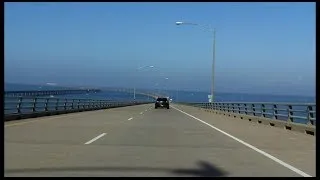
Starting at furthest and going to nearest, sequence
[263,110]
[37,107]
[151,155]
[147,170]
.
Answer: [37,107], [263,110], [151,155], [147,170]

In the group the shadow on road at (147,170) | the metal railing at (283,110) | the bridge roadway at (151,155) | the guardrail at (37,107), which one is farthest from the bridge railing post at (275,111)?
the shadow on road at (147,170)

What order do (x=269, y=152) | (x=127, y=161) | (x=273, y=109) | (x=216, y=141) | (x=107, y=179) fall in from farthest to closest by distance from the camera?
(x=273, y=109), (x=216, y=141), (x=269, y=152), (x=127, y=161), (x=107, y=179)

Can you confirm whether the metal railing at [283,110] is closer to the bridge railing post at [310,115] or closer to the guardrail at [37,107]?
the bridge railing post at [310,115]

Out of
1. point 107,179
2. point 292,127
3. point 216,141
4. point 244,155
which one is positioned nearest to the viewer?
point 107,179

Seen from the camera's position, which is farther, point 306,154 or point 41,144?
point 41,144

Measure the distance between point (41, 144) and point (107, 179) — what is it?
6.27 metres

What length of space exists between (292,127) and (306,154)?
10.4 meters

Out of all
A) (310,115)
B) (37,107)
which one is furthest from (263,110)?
(37,107)

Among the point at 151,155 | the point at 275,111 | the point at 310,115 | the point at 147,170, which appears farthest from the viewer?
the point at 275,111

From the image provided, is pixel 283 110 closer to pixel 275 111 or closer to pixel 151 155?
pixel 275 111

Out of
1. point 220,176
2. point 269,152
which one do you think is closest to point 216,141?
point 269,152

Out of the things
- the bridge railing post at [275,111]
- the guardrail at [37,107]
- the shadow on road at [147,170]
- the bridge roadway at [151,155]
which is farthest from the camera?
the bridge railing post at [275,111]

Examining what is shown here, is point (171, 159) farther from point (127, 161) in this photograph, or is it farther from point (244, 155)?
point (244, 155)

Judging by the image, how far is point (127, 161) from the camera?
39.3 ft
